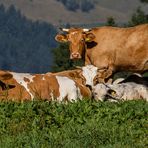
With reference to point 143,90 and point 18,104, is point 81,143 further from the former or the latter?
point 143,90

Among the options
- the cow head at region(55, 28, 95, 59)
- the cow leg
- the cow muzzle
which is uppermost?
the cow head at region(55, 28, 95, 59)

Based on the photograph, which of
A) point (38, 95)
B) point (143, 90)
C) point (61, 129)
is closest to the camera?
point (61, 129)

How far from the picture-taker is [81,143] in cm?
1290

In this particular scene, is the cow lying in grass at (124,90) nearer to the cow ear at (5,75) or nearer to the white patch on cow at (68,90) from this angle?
the white patch on cow at (68,90)

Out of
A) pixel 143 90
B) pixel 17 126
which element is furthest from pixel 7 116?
pixel 143 90

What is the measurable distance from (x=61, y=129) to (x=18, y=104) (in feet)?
4.40

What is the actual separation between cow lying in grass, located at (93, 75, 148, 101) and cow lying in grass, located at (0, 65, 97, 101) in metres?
0.45

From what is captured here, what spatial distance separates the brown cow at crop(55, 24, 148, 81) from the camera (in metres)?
23.5

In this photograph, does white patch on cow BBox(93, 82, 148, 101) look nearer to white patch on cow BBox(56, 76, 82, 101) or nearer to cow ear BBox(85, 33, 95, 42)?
white patch on cow BBox(56, 76, 82, 101)

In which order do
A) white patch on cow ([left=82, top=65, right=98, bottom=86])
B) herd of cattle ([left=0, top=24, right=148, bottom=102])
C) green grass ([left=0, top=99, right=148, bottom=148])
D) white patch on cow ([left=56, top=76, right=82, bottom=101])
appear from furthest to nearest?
white patch on cow ([left=82, top=65, right=98, bottom=86]) < white patch on cow ([left=56, top=76, right=82, bottom=101]) < herd of cattle ([left=0, top=24, right=148, bottom=102]) < green grass ([left=0, top=99, right=148, bottom=148])

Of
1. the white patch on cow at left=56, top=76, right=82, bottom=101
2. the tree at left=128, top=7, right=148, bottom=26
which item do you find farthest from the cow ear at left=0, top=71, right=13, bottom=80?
the tree at left=128, top=7, right=148, bottom=26

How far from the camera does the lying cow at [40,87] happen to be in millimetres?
18828

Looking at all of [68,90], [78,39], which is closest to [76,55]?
[78,39]

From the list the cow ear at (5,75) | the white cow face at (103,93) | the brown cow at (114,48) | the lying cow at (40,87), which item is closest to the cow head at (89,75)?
the white cow face at (103,93)
